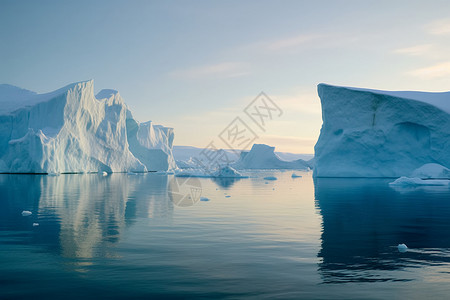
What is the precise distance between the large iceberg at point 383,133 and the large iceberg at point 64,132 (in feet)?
92.4

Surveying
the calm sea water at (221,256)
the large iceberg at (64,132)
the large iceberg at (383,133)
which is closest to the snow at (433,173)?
the large iceberg at (383,133)

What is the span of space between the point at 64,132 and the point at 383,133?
34.0 m

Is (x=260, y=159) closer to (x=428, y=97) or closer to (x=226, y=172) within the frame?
(x=226, y=172)

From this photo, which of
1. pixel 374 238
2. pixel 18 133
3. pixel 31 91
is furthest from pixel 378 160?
pixel 31 91

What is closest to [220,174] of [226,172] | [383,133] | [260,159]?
[226,172]

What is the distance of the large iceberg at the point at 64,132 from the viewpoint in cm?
4022

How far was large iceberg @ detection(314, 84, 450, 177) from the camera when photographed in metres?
34.9

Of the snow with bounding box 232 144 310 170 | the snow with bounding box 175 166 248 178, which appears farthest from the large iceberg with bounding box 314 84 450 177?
the snow with bounding box 232 144 310 170

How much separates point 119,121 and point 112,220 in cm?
4956

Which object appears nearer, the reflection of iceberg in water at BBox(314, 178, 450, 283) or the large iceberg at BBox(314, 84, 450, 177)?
the reflection of iceberg in water at BBox(314, 178, 450, 283)

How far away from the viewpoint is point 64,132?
44.2 metres

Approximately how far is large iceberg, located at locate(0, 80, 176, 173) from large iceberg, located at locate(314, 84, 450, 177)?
28167mm

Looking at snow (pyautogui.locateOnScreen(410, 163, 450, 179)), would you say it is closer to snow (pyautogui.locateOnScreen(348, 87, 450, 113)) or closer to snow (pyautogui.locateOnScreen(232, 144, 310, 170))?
snow (pyautogui.locateOnScreen(348, 87, 450, 113))

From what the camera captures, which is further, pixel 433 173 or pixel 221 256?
pixel 433 173
